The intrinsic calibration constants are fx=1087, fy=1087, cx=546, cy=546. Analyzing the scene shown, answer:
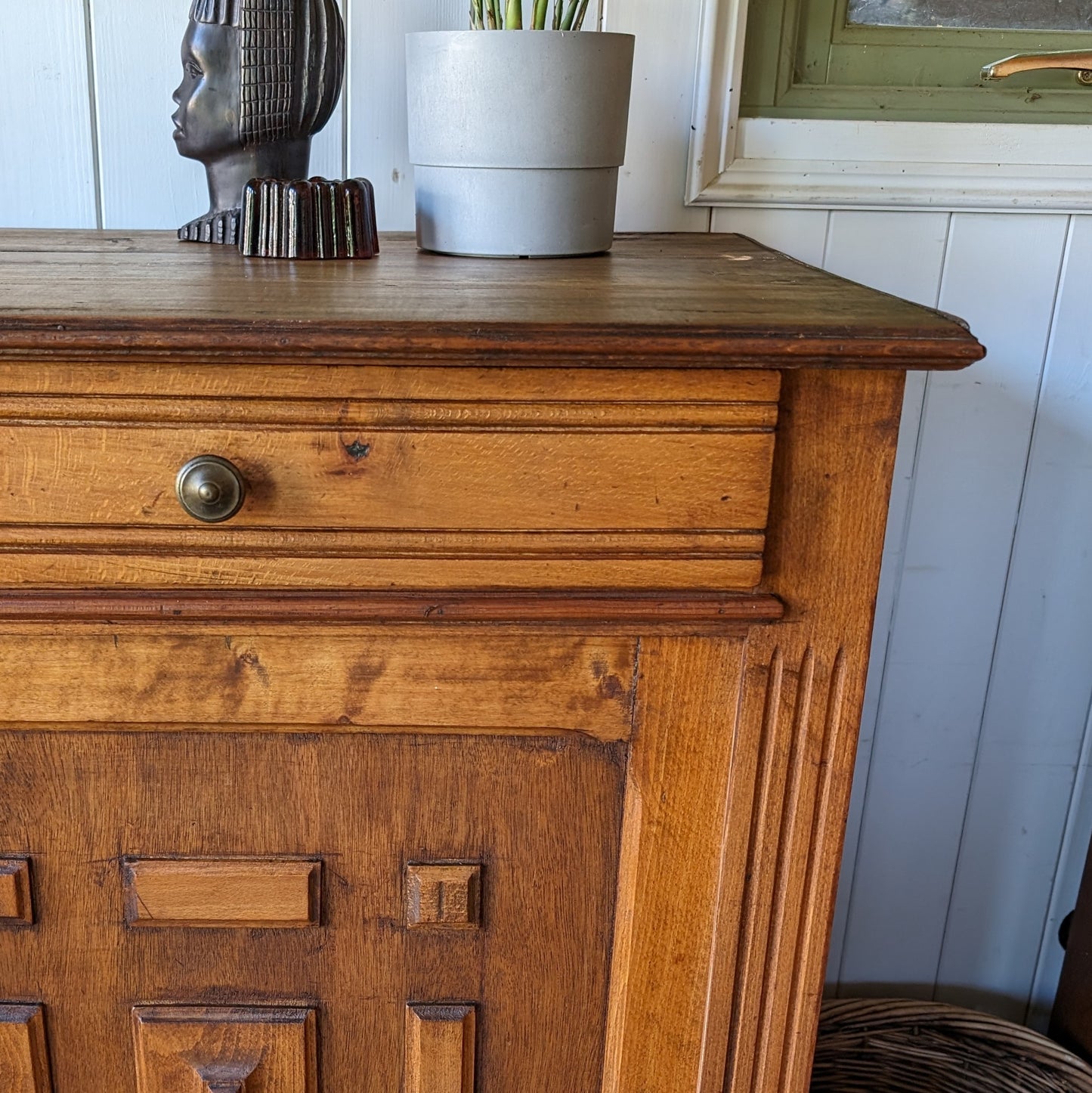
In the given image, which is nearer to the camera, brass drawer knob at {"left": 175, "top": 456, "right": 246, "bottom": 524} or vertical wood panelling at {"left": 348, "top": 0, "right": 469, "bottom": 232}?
brass drawer knob at {"left": 175, "top": 456, "right": 246, "bottom": 524}

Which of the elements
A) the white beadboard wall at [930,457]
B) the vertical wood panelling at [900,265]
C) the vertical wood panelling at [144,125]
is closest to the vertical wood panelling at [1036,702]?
the white beadboard wall at [930,457]

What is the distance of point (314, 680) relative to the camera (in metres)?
0.60

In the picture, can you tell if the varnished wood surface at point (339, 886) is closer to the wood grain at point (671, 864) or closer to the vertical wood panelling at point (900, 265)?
the wood grain at point (671, 864)

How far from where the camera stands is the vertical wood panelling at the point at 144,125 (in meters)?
0.96

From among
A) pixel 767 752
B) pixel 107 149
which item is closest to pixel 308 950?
pixel 767 752

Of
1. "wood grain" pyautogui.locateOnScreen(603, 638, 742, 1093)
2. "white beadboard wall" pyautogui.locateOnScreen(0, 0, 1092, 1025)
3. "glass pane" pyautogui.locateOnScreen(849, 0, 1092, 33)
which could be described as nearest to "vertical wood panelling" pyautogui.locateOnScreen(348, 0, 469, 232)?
"white beadboard wall" pyautogui.locateOnScreen(0, 0, 1092, 1025)

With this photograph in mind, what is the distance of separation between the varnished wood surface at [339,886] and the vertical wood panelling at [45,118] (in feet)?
1.97

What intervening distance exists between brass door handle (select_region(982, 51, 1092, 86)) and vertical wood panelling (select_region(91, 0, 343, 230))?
1.95 ft

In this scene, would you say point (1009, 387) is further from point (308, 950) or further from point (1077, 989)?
point (308, 950)

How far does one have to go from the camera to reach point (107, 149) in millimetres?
993

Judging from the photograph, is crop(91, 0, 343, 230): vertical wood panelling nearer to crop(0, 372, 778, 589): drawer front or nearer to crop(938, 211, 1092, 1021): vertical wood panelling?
crop(0, 372, 778, 589): drawer front

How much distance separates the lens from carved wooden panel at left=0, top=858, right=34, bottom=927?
24.8 inches

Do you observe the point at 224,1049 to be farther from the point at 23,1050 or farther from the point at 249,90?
the point at 249,90

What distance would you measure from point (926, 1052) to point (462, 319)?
38.6 inches
